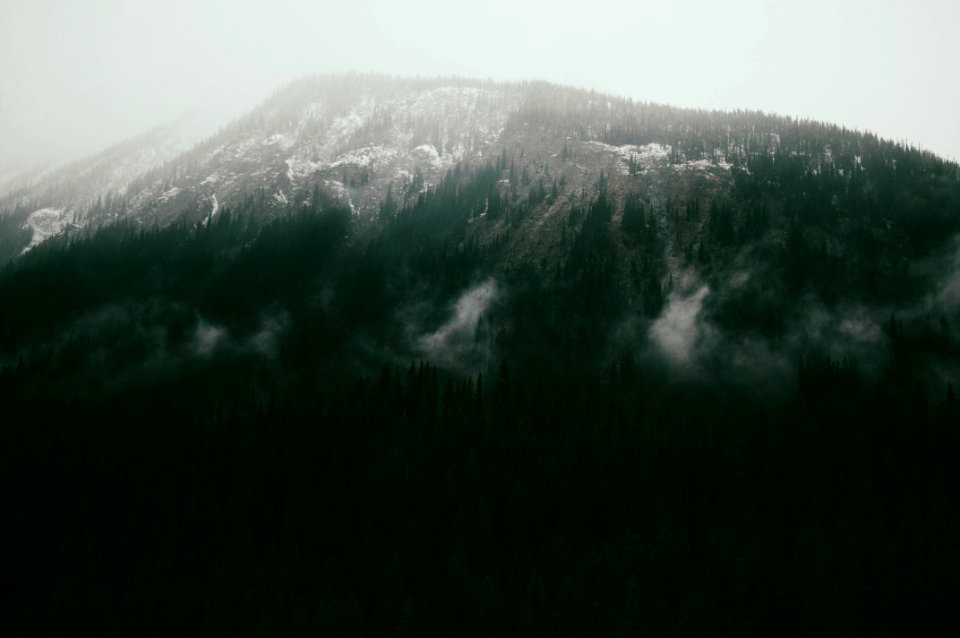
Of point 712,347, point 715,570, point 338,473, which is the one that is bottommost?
point 712,347

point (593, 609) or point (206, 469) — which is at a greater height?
point (593, 609)

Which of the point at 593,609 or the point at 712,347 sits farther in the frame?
the point at 712,347

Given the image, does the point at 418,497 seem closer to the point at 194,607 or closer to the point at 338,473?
the point at 338,473

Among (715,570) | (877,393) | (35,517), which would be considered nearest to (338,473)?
(35,517)

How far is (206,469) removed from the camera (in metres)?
126

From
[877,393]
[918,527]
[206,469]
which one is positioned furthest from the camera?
[877,393]

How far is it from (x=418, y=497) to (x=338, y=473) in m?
20.0

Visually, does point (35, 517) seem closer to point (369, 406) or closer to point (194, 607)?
point (194, 607)

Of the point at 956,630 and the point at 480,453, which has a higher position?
the point at 956,630

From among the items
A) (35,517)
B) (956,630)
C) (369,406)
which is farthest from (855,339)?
(35,517)

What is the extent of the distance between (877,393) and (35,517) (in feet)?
600

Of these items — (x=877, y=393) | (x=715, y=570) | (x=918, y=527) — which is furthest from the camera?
(x=877, y=393)

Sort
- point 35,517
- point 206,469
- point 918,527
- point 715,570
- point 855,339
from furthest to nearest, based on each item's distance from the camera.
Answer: point 855,339, point 206,469, point 35,517, point 918,527, point 715,570

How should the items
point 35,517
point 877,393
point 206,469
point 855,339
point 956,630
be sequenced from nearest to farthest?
point 956,630, point 35,517, point 206,469, point 877,393, point 855,339
